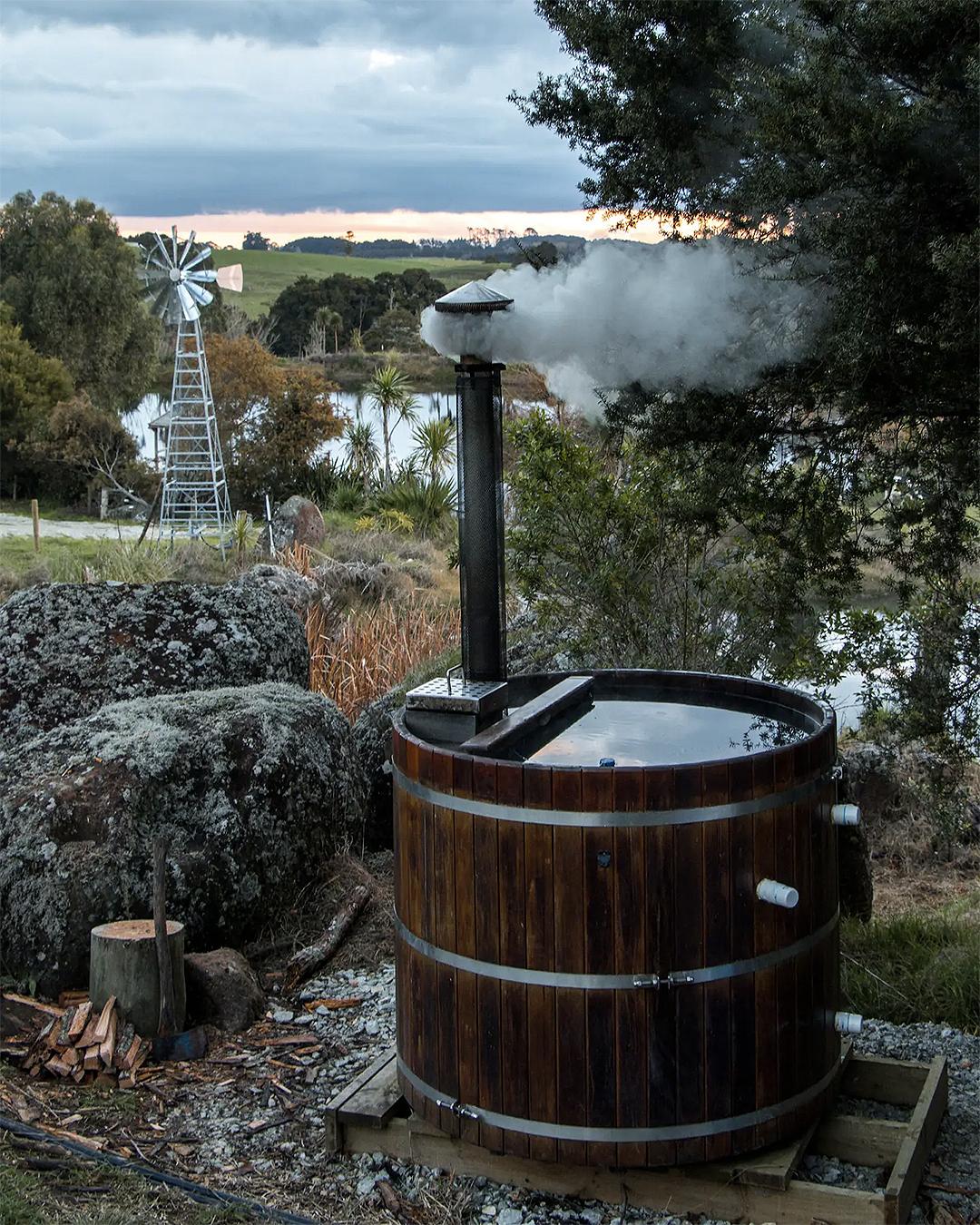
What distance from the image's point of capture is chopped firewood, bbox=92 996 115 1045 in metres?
4.32

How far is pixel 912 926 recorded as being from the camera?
5.34 metres

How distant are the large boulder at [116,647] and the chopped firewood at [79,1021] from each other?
2005 mm

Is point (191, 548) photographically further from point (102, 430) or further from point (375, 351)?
point (375, 351)

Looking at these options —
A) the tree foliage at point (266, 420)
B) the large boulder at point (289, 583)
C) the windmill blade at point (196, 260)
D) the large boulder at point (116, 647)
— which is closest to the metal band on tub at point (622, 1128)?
the large boulder at point (116, 647)

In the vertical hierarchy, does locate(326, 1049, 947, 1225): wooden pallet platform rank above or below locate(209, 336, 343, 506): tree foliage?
below

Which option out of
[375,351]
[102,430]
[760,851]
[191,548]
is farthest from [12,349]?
[760,851]

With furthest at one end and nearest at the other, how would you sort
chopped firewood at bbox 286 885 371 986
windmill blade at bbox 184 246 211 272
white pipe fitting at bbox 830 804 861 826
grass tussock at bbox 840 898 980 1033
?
windmill blade at bbox 184 246 211 272
chopped firewood at bbox 286 885 371 986
grass tussock at bbox 840 898 980 1033
white pipe fitting at bbox 830 804 861 826

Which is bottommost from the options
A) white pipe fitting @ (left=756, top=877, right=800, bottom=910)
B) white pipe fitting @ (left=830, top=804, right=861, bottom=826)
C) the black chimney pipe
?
white pipe fitting @ (left=756, top=877, right=800, bottom=910)

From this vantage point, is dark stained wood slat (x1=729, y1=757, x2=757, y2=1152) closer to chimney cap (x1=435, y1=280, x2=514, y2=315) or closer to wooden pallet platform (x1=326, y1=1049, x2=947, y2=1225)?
wooden pallet platform (x1=326, y1=1049, x2=947, y2=1225)

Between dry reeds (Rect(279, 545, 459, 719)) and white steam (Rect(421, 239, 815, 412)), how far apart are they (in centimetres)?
471

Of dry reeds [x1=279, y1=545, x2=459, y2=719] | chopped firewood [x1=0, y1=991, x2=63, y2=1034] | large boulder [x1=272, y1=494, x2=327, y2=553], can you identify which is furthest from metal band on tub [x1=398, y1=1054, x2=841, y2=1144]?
large boulder [x1=272, y1=494, x2=327, y2=553]

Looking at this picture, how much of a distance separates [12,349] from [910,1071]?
2867cm

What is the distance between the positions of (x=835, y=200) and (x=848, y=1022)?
241 centimetres

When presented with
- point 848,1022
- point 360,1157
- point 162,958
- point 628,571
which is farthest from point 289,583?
point 848,1022
